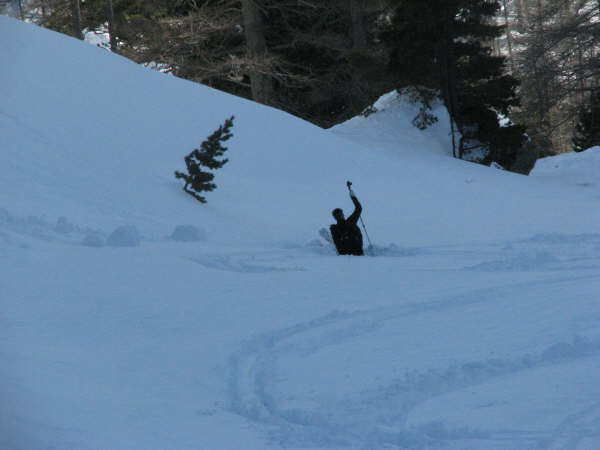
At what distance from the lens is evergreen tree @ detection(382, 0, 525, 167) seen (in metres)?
19.3

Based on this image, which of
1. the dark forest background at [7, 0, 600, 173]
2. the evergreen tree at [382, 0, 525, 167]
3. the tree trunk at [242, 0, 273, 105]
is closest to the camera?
the dark forest background at [7, 0, 600, 173]

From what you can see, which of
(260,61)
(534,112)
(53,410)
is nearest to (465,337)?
(53,410)

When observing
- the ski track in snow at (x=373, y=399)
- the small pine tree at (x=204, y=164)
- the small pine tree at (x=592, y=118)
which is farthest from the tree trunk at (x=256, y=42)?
the ski track in snow at (x=373, y=399)

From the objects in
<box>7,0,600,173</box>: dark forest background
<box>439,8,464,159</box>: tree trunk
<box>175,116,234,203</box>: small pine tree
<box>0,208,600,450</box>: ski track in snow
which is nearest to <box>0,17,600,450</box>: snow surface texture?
<box>0,208,600,450</box>: ski track in snow

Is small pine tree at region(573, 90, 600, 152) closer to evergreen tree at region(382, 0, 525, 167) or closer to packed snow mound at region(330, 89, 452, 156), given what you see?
evergreen tree at region(382, 0, 525, 167)

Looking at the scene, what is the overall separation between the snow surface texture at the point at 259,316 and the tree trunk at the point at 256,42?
1177 centimetres

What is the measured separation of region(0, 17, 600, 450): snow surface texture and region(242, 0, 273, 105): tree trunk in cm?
1177

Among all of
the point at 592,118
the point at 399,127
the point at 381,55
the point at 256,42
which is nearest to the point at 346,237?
the point at 399,127

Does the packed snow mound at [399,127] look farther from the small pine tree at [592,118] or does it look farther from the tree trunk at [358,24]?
the small pine tree at [592,118]

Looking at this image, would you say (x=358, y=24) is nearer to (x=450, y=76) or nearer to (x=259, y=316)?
(x=450, y=76)

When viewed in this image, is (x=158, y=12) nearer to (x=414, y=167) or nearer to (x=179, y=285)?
(x=414, y=167)

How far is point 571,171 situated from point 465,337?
14.3 metres

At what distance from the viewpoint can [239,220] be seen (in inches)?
404

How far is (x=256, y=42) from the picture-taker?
76.6 feet
